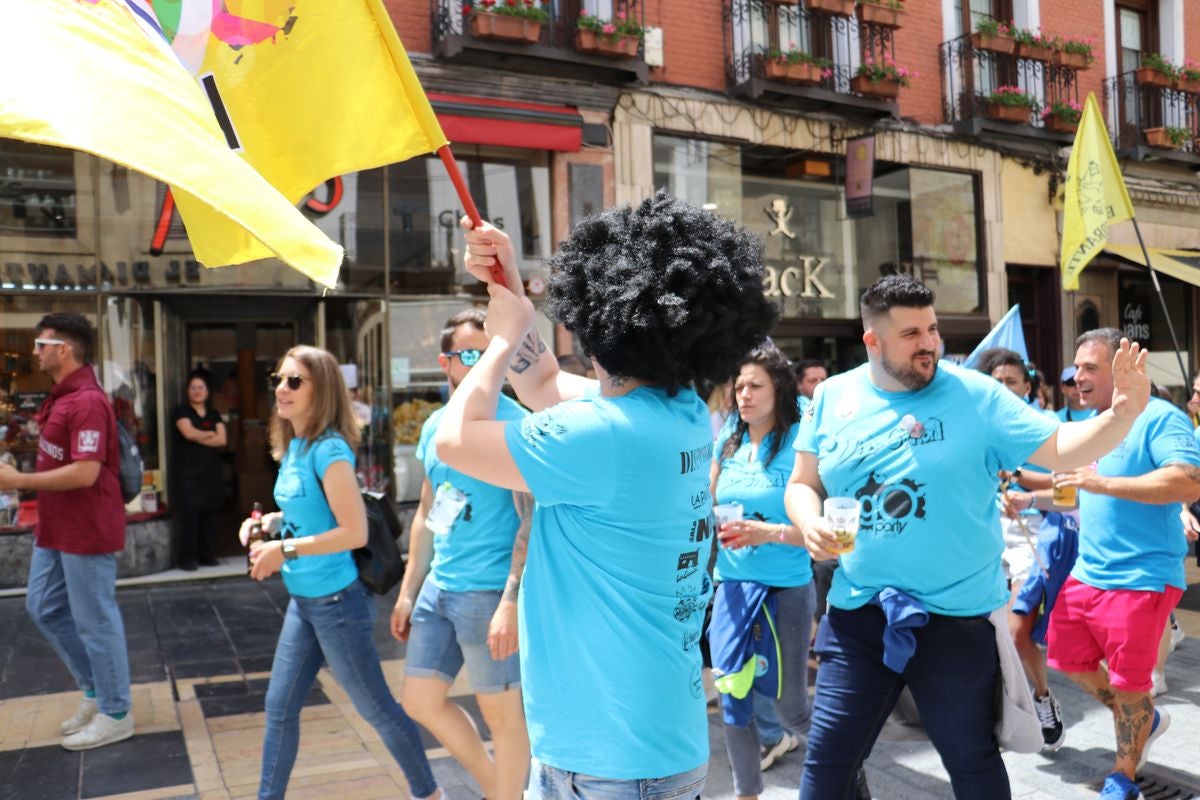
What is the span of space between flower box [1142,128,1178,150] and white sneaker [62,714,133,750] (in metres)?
17.0

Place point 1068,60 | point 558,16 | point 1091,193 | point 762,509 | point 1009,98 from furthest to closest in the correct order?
1. point 1068,60
2. point 1009,98
3. point 558,16
4. point 1091,193
5. point 762,509

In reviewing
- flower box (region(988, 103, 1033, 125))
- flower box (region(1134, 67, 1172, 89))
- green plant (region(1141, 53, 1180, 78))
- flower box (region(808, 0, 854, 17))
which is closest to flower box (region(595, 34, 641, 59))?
flower box (region(808, 0, 854, 17))

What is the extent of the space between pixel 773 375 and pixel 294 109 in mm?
2554

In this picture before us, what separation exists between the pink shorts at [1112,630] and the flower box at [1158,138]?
14451 millimetres

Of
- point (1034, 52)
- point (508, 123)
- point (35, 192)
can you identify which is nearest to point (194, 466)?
point (35, 192)

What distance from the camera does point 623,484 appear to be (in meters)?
2.20

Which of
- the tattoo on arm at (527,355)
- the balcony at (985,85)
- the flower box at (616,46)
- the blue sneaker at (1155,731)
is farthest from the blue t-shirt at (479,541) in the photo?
the balcony at (985,85)

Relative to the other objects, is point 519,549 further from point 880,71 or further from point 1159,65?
point 1159,65

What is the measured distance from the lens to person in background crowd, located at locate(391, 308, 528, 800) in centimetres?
382

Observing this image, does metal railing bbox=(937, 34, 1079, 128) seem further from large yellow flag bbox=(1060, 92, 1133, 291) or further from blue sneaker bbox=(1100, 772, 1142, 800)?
blue sneaker bbox=(1100, 772, 1142, 800)

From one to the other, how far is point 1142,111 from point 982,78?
363 cm

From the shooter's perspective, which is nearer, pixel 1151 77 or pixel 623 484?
pixel 623 484

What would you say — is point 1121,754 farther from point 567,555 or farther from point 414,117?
point 414,117

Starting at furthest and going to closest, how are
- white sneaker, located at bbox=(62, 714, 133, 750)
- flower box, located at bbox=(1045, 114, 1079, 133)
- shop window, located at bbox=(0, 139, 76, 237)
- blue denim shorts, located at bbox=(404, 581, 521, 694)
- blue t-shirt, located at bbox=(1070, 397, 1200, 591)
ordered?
flower box, located at bbox=(1045, 114, 1079, 133) → shop window, located at bbox=(0, 139, 76, 237) → white sneaker, located at bbox=(62, 714, 133, 750) → blue t-shirt, located at bbox=(1070, 397, 1200, 591) → blue denim shorts, located at bbox=(404, 581, 521, 694)
